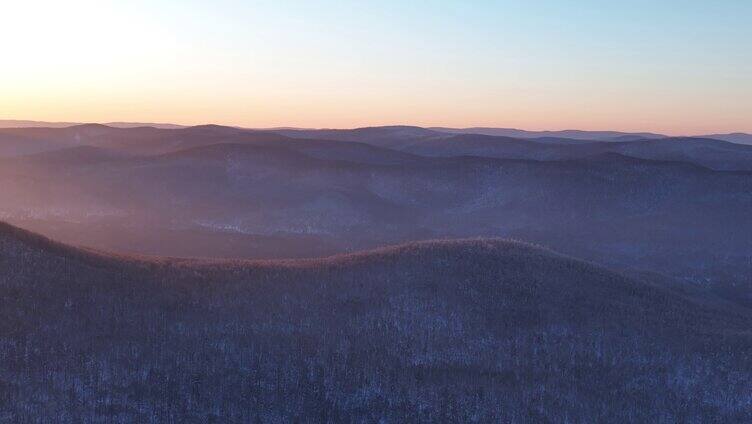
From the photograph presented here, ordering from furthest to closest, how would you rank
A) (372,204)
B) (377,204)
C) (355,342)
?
(377,204) → (372,204) → (355,342)

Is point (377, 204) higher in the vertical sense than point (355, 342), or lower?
lower

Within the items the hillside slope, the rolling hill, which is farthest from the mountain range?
the hillside slope

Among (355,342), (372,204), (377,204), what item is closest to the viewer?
(355,342)

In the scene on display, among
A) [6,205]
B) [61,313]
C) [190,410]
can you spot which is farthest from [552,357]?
[6,205]

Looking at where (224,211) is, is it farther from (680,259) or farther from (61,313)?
(61,313)

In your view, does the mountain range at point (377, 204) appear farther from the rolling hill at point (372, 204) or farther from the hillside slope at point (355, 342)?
the hillside slope at point (355, 342)

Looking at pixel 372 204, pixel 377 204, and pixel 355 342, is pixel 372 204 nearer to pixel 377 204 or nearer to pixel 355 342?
pixel 377 204

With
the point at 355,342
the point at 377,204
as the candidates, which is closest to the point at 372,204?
the point at 377,204

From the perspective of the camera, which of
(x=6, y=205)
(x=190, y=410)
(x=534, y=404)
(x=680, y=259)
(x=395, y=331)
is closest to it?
(x=190, y=410)

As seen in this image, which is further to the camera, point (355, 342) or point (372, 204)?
point (372, 204)
